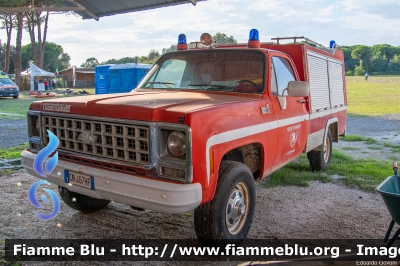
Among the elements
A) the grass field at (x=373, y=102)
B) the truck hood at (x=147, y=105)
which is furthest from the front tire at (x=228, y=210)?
the grass field at (x=373, y=102)

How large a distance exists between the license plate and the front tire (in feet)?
3.32

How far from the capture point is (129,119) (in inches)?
129

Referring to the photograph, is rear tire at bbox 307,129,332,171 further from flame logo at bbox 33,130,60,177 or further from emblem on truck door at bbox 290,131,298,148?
flame logo at bbox 33,130,60,177

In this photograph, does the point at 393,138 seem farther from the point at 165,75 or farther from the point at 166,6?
the point at 165,75

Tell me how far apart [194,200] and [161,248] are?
3.48 feet

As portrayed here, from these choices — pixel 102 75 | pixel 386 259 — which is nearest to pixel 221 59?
pixel 386 259

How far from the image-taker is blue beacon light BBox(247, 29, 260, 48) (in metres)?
4.88

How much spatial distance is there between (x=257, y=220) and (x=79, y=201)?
218 centimetres

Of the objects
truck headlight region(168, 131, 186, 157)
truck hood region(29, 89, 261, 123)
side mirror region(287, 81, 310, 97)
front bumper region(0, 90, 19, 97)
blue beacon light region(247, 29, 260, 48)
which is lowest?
truck headlight region(168, 131, 186, 157)

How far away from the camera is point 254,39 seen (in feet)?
16.1

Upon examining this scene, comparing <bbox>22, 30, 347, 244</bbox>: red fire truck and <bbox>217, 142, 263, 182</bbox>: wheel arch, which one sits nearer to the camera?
<bbox>22, 30, 347, 244</bbox>: red fire truck

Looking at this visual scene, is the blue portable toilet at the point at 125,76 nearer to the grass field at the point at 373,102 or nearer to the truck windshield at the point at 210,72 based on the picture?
the grass field at the point at 373,102

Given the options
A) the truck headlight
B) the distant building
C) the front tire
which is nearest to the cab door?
the front tire

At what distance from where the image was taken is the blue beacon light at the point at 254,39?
4879 millimetres
